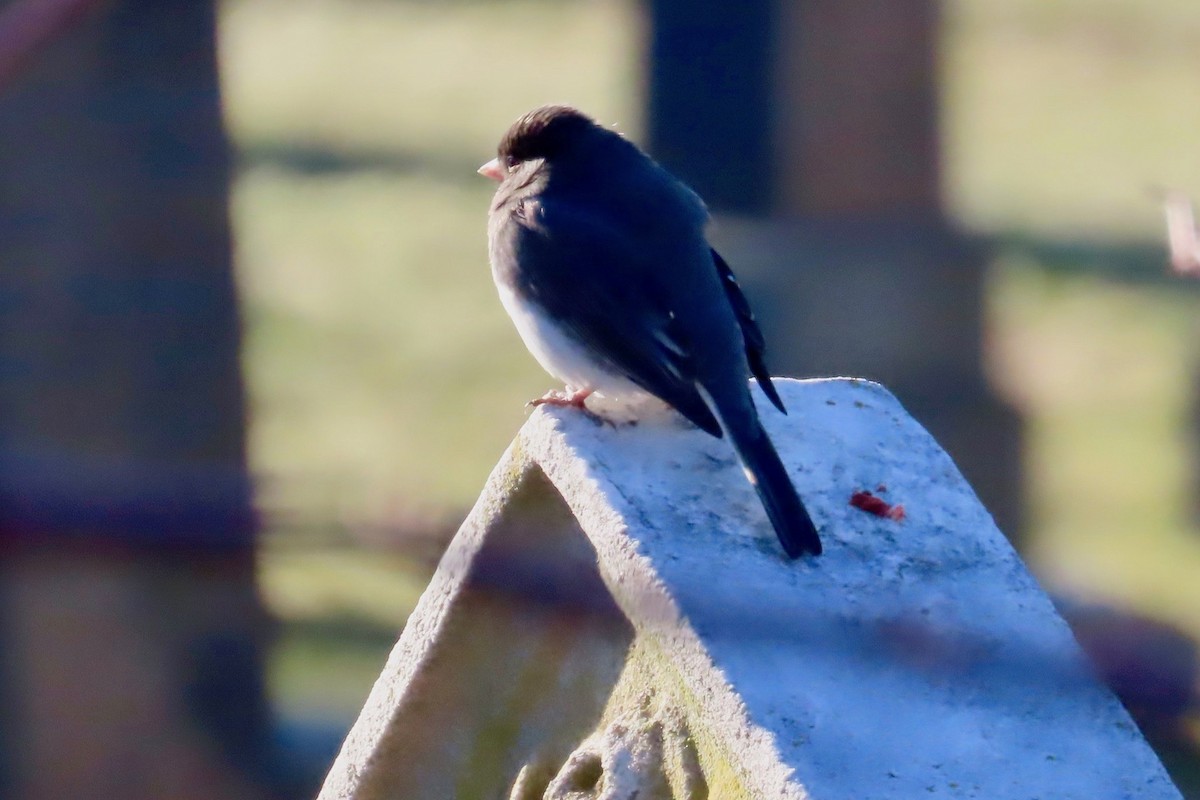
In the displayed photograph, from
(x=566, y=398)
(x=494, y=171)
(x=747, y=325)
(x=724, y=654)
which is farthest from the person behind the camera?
(x=494, y=171)

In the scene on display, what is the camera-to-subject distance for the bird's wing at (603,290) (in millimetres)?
2381

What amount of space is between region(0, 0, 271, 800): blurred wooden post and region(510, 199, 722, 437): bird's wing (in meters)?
1.70

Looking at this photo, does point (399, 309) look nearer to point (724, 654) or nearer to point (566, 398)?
point (566, 398)

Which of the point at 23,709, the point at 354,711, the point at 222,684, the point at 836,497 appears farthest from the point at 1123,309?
the point at 836,497

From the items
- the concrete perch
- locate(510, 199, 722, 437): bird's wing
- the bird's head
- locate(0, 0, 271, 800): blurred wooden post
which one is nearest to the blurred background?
locate(0, 0, 271, 800): blurred wooden post

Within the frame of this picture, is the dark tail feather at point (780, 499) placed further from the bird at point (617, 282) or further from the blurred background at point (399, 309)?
the blurred background at point (399, 309)

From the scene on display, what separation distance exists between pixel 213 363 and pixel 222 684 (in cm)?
112

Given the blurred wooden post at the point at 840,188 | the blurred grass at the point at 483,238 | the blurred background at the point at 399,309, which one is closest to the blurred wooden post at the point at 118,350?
the blurred background at the point at 399,309

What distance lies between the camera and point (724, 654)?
1459 mm

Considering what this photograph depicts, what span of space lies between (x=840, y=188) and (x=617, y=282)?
3.39 meters

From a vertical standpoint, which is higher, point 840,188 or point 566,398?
point 566,398

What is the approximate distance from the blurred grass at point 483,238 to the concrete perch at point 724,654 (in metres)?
2.84

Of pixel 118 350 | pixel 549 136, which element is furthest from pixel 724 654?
pixel 118 350

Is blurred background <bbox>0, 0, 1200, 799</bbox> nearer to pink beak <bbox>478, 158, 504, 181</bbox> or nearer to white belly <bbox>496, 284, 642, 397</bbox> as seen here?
white belly <bbox>496, 284, 642, 397</bbox>
